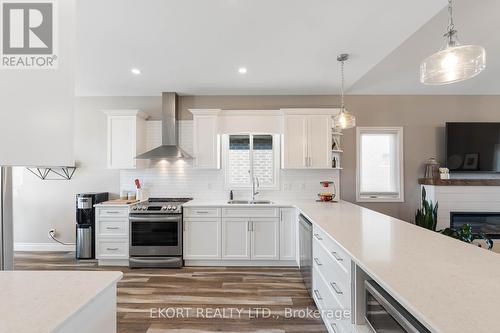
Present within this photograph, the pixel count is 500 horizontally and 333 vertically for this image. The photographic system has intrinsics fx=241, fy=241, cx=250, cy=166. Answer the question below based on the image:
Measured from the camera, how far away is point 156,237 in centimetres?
351

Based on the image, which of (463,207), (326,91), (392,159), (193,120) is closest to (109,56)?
(193,120)

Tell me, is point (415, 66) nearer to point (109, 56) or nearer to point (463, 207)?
point (463, 207)

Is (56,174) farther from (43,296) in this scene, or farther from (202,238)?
(43,296)

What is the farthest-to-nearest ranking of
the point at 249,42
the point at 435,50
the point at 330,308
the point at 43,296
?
1. the point at 435,50
2. the point at 249,42
3. the point at 330,308
4. the point at 43,296

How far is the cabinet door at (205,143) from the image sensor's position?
392cm

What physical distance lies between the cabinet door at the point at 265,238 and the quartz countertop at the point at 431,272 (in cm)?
167

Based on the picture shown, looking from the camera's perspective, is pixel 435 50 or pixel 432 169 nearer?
pixel 435 50

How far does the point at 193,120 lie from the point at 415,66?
3390 mm

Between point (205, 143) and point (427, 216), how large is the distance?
11.9 feet

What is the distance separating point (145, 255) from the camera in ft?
11.4

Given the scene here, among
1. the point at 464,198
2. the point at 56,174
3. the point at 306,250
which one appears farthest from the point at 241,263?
the point at 464,198

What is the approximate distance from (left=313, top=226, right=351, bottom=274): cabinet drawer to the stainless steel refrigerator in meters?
1.86

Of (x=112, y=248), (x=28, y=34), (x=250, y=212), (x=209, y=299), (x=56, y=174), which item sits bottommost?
(x=209, y=299)

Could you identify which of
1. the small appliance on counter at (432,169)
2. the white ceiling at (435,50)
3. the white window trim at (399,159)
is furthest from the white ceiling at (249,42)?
the small appliance on counter at (432,169)
